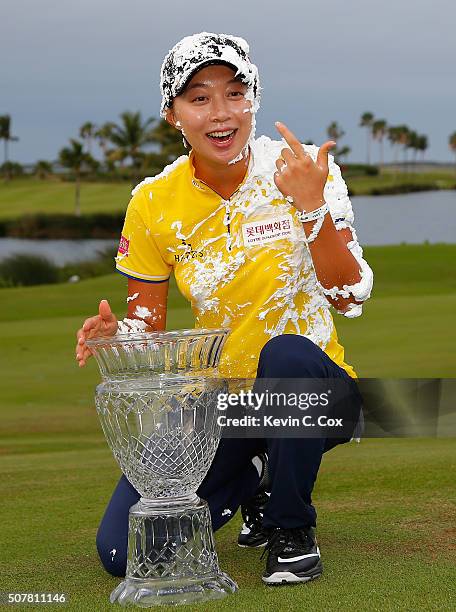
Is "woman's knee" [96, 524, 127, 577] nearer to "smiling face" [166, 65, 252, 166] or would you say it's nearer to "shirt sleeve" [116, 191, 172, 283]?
"shirt sleeve" [116, 191, 172, 283]

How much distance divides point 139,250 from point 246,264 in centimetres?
42

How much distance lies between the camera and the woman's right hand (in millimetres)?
3242

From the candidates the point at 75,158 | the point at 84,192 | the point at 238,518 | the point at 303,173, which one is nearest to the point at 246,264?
the point at 303,173

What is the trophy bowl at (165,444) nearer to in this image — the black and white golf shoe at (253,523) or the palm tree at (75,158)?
the black and white golf shoe at (253,523)

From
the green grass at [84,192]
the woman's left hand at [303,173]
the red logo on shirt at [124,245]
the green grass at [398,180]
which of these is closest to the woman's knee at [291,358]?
the woman's left hand at [303,173]

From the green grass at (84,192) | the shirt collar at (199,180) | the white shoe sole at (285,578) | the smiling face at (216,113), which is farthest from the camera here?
the green grass at (84,192)

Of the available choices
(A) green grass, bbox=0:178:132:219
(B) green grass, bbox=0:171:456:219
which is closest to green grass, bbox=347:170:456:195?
(B) green grass, bbox=0:171:456:219

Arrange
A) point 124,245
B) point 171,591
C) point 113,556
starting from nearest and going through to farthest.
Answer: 1. point 171,591
2. point 113,556
3. point 124,245

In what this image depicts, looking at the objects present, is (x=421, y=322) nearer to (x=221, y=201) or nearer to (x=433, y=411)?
(x=433, y=411)

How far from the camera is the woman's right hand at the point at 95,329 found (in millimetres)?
3242

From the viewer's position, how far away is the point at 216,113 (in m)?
3.37

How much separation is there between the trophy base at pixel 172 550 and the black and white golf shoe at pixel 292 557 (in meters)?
0.13

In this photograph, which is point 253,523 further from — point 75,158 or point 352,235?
point 75,158

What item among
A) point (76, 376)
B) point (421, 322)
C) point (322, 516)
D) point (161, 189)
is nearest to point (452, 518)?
point (322, 516)
